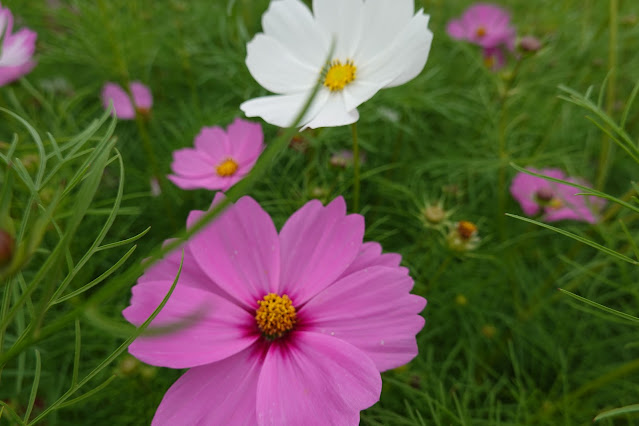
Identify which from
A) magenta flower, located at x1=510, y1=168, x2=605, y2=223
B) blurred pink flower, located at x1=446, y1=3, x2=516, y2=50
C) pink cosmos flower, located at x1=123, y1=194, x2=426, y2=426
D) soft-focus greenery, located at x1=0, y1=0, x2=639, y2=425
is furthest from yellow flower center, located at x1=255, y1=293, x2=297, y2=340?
blurred pink flower, located at x1=446, y1=3, x2=516, y2=50

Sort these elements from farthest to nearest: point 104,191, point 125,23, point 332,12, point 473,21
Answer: point 473,21, point 125,23, point 104,191, point 332,12

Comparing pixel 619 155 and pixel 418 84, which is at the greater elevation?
pixel 418 84

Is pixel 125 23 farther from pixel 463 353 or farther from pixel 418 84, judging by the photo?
pixel 463 353

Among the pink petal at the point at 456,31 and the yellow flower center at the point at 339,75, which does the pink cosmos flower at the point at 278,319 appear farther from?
the pink petal at the point at 456,31

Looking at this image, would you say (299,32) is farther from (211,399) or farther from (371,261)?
(211,399)

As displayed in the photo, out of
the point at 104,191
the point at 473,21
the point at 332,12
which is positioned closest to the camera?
the point at 332,12

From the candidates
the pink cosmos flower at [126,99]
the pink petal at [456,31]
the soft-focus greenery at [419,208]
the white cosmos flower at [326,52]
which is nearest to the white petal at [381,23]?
the white cosmos flower at [326,52]

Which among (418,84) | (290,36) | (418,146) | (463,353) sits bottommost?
(463,353)

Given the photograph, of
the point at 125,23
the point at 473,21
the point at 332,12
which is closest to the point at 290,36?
the point at 332,12
